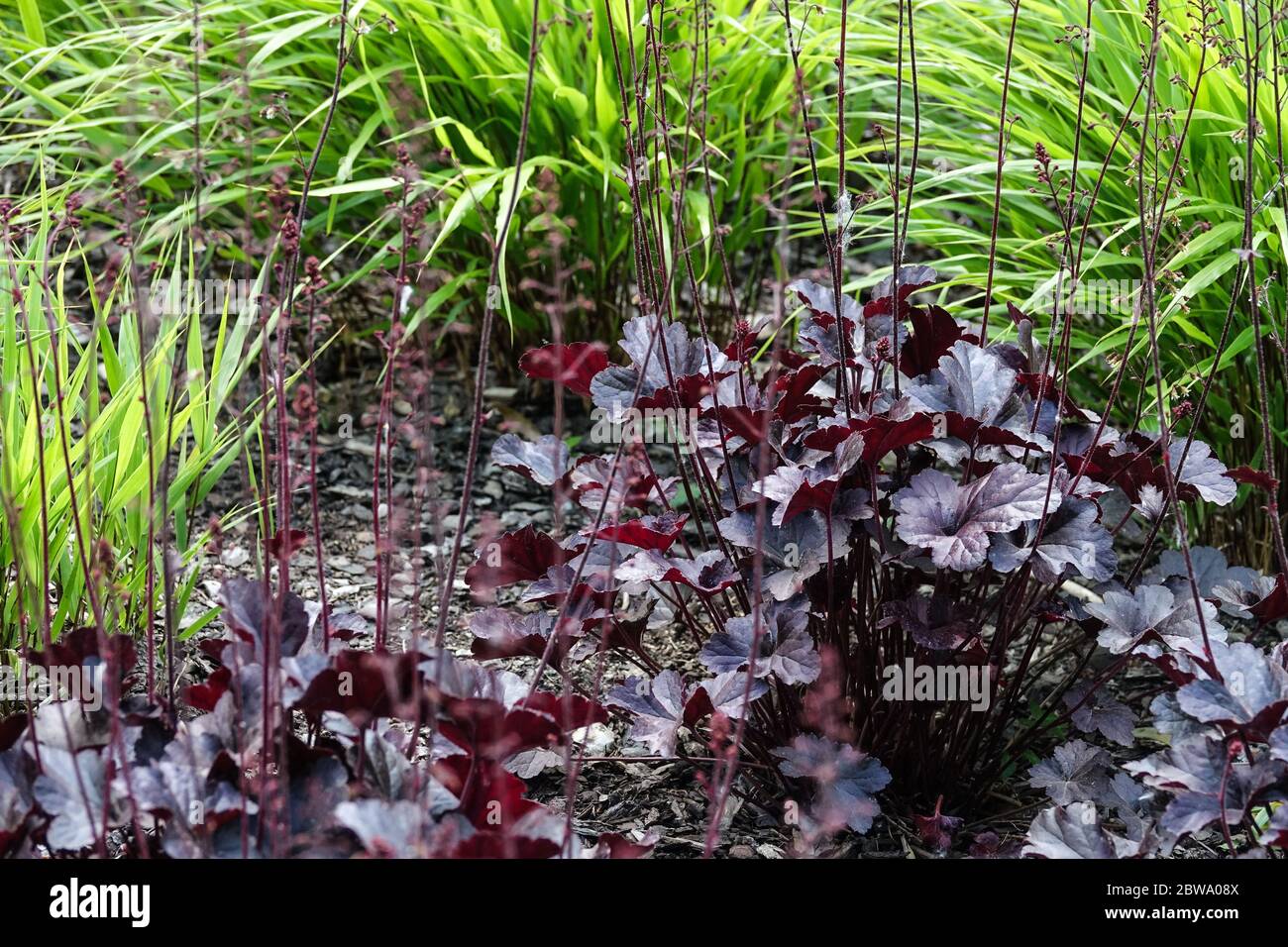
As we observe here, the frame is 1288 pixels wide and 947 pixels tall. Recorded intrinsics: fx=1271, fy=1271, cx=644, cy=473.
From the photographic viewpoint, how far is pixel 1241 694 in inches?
59.9

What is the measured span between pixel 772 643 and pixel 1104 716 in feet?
1.93

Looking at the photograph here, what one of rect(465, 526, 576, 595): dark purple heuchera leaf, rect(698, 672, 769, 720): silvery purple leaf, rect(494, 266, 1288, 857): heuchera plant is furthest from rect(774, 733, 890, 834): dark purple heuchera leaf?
rect(465, 526, 576, 595): dark purple heuchera leaf

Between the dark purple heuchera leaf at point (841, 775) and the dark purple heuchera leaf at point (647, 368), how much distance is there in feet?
1.84

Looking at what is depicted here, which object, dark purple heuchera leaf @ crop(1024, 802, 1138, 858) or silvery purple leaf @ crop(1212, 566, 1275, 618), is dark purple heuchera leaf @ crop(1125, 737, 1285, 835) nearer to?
dark purple heuchera leaf @ crop(1024, 802, 1138, 858)

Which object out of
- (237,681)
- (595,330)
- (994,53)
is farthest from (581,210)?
(237,681)

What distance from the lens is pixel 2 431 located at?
5.92 ft

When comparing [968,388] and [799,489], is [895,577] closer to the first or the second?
[968,388]

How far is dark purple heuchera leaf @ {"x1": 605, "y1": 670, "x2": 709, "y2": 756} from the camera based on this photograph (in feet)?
5.66

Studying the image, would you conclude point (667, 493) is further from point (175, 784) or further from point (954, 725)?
point (175, 784)

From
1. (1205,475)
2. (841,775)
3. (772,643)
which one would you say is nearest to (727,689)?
(772,643)

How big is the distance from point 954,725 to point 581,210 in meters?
1.70

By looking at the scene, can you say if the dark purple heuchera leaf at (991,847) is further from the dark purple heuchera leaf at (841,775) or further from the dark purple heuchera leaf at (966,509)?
the dark purple heuchera leaf at (966,509)

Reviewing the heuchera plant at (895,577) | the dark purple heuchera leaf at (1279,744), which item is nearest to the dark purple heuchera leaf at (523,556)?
the heuchera plant at (895,577)

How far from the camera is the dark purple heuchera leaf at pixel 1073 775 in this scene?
1.84m
